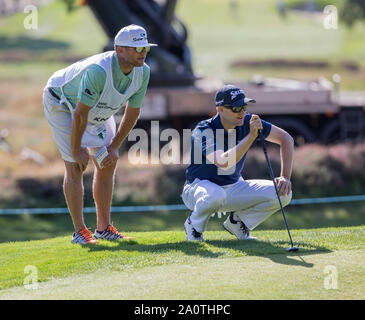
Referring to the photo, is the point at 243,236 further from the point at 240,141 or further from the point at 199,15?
the point at 199,15

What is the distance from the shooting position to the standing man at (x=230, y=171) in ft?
21.0

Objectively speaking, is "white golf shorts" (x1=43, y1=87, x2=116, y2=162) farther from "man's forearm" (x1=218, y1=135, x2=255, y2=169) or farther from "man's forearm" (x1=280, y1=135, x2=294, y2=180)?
"man's forearm" (x1=280, y1=135, x2=294, y2=180)

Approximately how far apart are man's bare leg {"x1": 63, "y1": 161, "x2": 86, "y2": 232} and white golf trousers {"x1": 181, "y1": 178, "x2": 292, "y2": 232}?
971 millimetres

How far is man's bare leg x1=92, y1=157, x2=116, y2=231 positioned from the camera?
7.19 m

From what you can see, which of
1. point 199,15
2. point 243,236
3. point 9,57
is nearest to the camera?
point 243,236

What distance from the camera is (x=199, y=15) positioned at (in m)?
58.5

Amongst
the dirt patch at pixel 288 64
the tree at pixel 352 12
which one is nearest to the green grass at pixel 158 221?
the tree at pixel 352 12

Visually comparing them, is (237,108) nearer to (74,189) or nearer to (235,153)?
(235,153)

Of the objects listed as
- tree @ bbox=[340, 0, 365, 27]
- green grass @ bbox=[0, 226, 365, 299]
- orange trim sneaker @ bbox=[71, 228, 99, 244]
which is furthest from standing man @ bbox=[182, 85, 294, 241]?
tree @ bbox=[340, 0, 365, 27]

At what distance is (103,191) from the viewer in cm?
723

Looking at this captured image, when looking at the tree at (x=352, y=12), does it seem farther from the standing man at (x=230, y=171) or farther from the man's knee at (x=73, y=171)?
the man's knee at (x=73, y=171)

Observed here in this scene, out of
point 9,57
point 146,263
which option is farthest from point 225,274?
point 9,57

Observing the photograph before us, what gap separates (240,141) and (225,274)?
4.32ft

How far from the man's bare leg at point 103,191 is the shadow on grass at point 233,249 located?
35 cm
